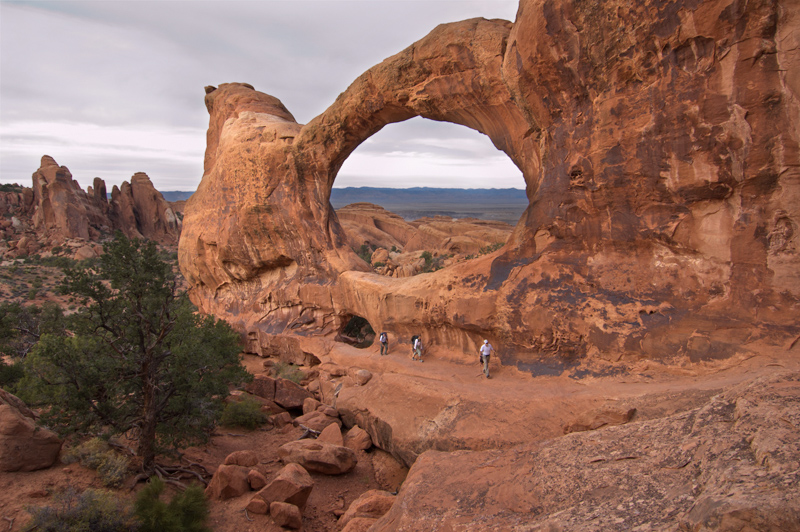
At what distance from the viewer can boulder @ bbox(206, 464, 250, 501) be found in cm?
635

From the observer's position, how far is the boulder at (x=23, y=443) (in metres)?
5.68

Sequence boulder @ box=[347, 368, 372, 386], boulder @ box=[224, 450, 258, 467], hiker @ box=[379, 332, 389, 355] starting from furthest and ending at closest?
hiker @ box=[379, 332, 389, 355]
boulder @ box=[347, 368, 372, 386]
boulder @ box=[224, 450, 258, 467]

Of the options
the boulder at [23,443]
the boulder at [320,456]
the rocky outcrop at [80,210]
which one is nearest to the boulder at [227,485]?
the boulder at [320,456]

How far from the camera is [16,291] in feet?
92.3

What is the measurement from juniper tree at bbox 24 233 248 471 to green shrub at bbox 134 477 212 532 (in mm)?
1429

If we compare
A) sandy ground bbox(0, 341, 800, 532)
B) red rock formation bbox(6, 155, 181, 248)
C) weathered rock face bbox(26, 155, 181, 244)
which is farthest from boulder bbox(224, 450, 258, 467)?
red rock formation bbox(6, 155, 181, 248)

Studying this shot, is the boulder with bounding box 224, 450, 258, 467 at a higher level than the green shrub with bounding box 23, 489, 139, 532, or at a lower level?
lower

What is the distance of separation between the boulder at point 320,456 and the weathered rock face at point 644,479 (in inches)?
94.0

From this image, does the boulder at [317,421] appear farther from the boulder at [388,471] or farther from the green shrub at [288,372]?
the green shrub at [288,372]

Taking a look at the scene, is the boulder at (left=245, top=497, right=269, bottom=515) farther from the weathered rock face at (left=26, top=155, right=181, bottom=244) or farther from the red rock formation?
the red rock formation

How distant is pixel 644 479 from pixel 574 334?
4.09m

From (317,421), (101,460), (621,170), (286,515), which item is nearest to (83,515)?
(101,460)

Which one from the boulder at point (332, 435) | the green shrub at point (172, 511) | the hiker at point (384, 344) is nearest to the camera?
the green shrub at point (172, 511)

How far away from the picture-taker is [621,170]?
7.17 metres
